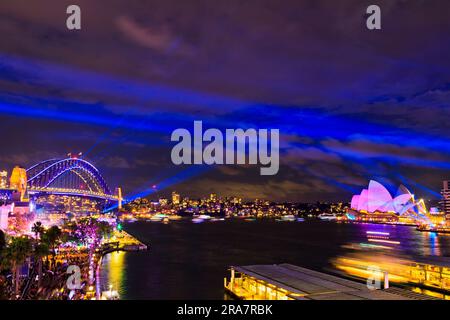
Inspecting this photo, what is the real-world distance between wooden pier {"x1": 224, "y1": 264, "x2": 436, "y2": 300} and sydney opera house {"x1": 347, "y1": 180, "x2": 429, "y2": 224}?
8655 centimetres

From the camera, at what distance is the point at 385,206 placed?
357 feet

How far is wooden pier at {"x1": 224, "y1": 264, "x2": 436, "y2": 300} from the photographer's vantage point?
1224cm

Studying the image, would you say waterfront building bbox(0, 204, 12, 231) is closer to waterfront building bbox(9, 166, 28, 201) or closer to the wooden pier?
waterfront building bbox(9, 166, 28, 201)

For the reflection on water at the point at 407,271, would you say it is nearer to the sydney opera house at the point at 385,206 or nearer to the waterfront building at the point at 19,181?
the waterfront building at the point at 19,181

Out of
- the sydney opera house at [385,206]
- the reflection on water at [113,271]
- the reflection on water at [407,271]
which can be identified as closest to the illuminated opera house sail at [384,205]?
the sydney opera house at [385,206]

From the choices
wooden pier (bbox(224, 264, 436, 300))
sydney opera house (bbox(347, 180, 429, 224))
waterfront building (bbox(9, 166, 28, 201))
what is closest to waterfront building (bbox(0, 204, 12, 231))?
waterfront building (bbox(9, 166, 28, 201))

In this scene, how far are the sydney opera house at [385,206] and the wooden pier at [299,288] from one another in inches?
3407

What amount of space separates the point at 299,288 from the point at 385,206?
344 feet

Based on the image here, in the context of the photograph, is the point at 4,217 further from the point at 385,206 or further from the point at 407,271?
the point at 385,206

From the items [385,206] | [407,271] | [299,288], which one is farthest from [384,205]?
[299,288]

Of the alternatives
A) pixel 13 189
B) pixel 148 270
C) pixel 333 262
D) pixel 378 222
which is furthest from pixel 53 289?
pixel 378 222
